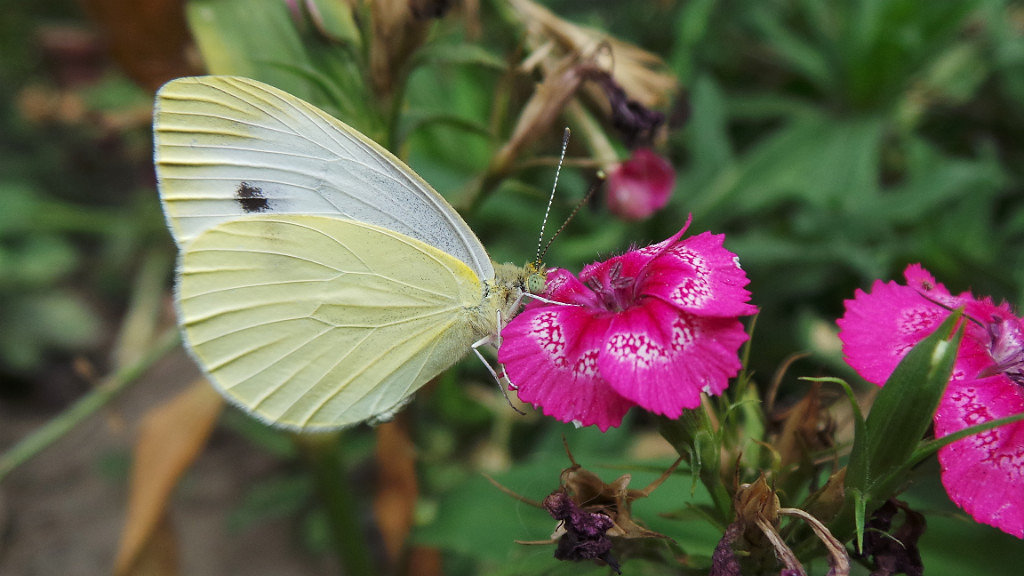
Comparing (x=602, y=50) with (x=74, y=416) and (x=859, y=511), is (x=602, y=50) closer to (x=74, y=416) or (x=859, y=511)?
(x=859, y=511)

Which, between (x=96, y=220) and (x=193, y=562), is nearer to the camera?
(x=193, y=562)

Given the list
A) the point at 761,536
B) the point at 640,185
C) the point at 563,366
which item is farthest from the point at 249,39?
the point at 761,536

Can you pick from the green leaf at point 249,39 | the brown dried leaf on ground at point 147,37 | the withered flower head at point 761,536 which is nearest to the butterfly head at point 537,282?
the withered flower head at point 761,536

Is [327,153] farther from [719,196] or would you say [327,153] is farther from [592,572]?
[719,196]

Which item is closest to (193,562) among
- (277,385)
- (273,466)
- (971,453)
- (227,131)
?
(273,466)

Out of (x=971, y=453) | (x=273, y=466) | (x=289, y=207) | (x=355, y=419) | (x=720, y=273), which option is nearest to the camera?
(x=971, y=453)

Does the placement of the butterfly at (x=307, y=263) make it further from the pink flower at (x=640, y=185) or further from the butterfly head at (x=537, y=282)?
the pink flower at (x=640, y=185)

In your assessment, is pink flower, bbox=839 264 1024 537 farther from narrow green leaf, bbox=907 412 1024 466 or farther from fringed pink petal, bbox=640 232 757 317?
fringed pink petal, bbox=640 232 757 317

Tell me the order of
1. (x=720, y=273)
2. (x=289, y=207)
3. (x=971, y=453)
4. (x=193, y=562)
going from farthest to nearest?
(x=193, y=562), (x=289, y=207), (x=720, y=273), (x=971, y=453)
